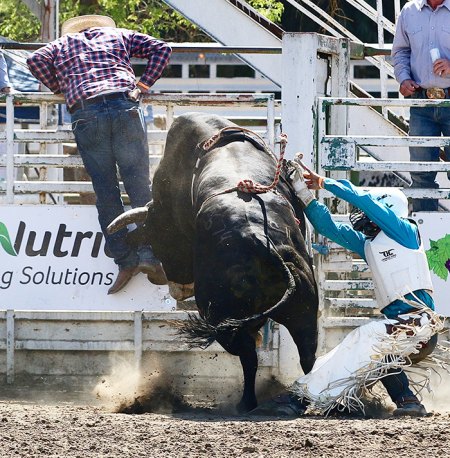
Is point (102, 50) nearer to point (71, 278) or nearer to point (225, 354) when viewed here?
point (71, 278)

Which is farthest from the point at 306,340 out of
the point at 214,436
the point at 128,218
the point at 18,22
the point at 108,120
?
the point at 18,22

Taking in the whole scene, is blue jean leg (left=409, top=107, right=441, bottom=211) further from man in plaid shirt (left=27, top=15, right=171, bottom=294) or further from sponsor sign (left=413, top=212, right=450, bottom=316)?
man in plaid shirt (left=27, top=15, right=171, bottom=294)

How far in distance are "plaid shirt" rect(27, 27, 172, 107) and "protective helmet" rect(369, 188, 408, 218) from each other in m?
2.03

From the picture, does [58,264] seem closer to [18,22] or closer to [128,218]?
[128,218]

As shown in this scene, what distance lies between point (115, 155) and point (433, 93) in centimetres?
221

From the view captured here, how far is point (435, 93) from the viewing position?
8023mm

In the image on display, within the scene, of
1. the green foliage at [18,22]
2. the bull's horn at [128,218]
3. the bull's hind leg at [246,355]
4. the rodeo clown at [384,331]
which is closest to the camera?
the rodeo clown at [384,331]

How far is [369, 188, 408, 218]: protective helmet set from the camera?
6344mm

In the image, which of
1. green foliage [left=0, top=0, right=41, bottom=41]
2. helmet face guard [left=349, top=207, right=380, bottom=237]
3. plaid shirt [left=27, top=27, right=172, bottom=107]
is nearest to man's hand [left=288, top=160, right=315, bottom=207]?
helmet face guard [left=349, top=207, right=380, bottom=237]

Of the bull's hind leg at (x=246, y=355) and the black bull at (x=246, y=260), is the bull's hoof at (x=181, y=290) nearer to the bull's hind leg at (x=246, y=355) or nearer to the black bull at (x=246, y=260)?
the black bull at (x=246, y=260)

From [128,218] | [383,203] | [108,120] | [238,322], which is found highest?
[108,120]

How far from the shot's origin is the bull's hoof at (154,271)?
25.1ft

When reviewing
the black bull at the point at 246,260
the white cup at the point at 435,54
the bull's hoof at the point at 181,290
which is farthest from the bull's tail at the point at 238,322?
the white cup at the point at 435,54

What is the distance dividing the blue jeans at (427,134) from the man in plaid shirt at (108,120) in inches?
70.0
